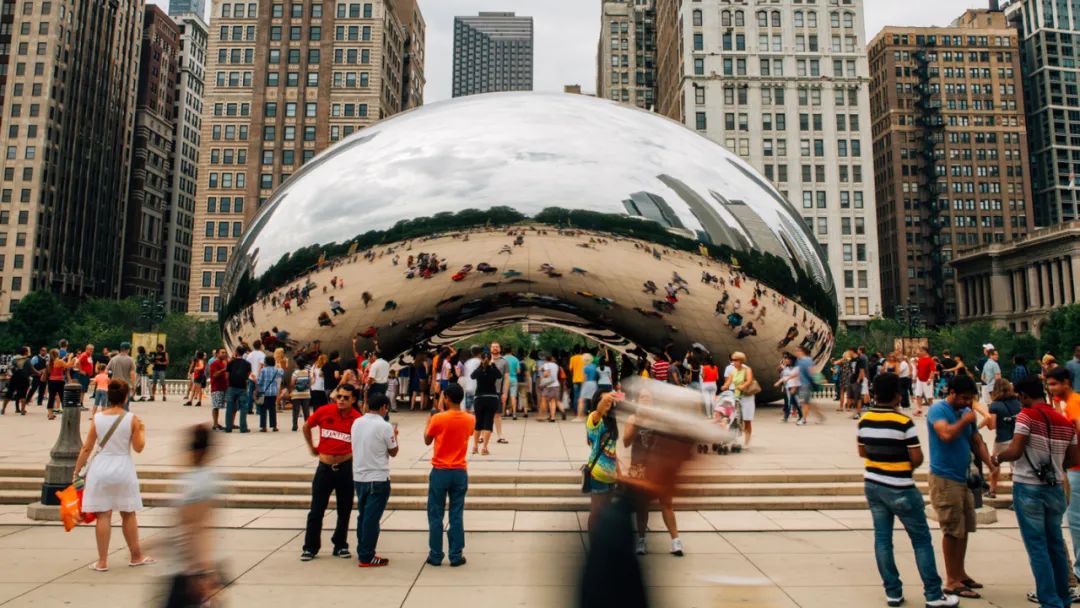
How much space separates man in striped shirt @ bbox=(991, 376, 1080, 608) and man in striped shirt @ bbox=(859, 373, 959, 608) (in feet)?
1.77

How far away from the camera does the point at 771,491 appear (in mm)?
7785

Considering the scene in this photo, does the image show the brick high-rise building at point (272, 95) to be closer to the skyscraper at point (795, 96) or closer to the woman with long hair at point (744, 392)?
the skyscraper at point (795, 96)

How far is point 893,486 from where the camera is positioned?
4.40 metres

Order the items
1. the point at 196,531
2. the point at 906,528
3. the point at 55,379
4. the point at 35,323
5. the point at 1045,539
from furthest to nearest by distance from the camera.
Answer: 1. the point at 35,323
2. the point at 55,379
3. the point at 906,528
4. the point at 1045,539
5. the point at 196,531

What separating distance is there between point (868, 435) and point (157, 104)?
130m

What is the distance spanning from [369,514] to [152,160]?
123 meters

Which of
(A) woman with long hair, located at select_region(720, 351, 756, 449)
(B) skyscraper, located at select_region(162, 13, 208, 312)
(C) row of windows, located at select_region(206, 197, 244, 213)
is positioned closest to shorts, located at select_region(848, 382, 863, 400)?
(A) woman with long hair, located at select_region(720, 351, 756, 449)

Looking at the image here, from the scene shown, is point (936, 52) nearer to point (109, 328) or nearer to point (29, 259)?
point (109, 328)

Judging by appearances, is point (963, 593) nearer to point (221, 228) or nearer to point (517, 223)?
point (517, 223)

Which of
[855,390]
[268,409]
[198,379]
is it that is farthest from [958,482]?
[198,379]

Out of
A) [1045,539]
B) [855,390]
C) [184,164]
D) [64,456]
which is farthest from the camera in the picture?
[184,164]

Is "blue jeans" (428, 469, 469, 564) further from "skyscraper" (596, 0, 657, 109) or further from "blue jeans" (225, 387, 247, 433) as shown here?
"skyscraper" (596, 0, 657, 109)

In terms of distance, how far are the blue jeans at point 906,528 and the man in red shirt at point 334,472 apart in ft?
12.5

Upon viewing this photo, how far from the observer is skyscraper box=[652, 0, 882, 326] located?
246ft
